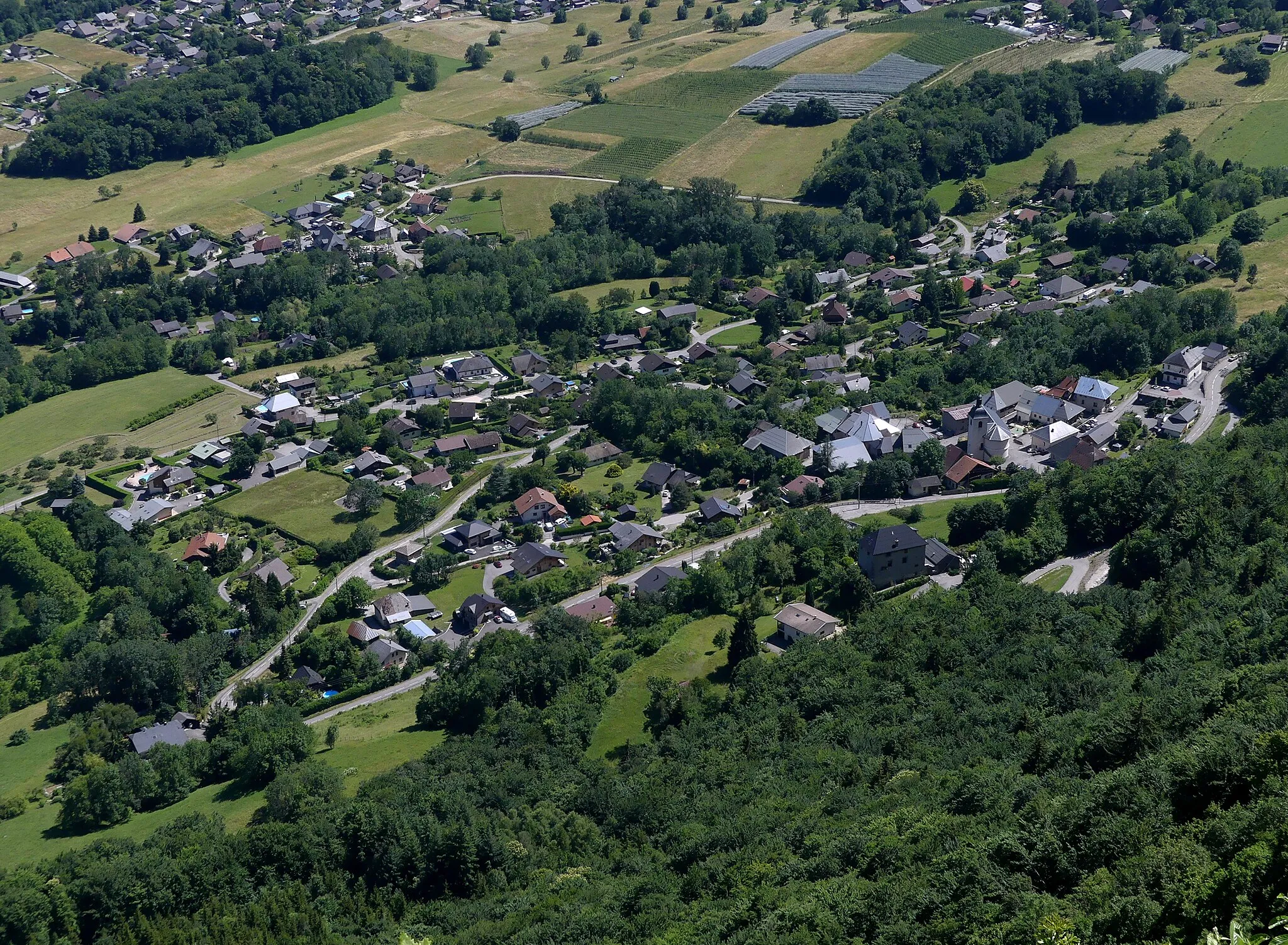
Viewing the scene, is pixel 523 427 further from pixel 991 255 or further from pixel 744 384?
pixel 991 255

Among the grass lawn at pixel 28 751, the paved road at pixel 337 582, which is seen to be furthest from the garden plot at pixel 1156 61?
the grass lawn at pixel 28 751

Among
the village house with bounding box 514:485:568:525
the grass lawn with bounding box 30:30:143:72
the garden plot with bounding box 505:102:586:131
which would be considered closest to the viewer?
the village house with bounding box 514:485:568:525

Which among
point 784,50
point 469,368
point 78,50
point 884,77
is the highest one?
point 78,50

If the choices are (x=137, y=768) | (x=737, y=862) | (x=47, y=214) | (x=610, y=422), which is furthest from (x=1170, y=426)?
(x=47, y=214)

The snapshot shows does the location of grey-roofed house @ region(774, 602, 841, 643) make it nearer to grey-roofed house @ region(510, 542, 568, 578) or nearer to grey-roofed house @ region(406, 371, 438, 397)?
grey-roofed house @ region(510, 542, 568, 578)

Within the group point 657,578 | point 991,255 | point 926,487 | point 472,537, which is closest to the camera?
point 657,578

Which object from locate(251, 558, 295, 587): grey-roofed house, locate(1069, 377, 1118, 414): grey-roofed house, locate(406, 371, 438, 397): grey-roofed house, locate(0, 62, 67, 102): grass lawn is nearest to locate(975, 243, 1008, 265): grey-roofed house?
locate(1069, 377, 1118, 414): grey-roofed house

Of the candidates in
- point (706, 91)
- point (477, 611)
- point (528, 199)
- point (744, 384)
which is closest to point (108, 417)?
point (477, 611)
